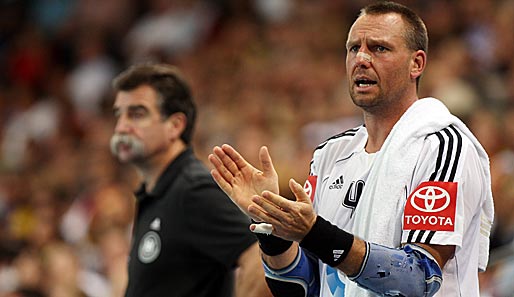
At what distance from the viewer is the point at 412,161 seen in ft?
12.6

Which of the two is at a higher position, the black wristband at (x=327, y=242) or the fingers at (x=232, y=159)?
the fingers at (x=232, y=159)

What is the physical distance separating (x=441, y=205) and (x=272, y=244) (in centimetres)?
67

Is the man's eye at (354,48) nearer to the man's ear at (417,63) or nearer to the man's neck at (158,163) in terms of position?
the man's ear at (417,63)

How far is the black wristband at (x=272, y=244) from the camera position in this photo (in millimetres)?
3975

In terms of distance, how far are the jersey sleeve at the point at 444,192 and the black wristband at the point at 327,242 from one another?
0.25 metres

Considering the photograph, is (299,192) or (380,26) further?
(380,26)

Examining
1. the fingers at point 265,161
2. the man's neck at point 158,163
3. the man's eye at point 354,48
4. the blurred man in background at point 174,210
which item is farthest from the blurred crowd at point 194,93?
the fingers at point 265,161

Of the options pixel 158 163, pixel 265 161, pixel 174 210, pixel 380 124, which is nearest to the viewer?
pixel 265 161

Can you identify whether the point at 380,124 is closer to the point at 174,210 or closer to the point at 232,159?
the point at 232,159

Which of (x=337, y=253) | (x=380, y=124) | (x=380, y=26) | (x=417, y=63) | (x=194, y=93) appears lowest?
(x=337, y=253)

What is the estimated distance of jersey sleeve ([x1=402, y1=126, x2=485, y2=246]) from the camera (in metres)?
3.69

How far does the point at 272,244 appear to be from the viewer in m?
4.00

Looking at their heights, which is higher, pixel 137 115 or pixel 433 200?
pixel 137 115

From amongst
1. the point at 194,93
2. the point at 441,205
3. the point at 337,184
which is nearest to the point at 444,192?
the point at 441,205
